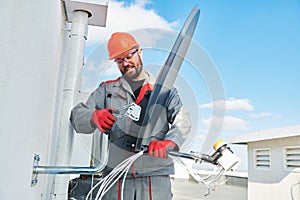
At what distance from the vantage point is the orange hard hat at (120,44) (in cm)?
109

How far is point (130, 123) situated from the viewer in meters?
1.15

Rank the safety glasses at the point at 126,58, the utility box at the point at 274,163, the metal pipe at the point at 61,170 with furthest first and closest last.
A: the utility box at the point at 274,163
the safety glasses at the point at 126,58
the metal pipe at the point at 61,170

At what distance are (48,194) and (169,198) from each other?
0.68 m

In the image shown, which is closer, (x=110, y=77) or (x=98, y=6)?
(x=110, y=77)

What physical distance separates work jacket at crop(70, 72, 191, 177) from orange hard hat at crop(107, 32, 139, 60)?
142mm

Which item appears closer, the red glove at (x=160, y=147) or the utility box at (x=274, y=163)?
the red glove at (x=160, y=147)

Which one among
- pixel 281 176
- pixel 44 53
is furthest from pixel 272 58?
pixel 44 53

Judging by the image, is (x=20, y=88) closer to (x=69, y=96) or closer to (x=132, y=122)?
(x=132, y=122)

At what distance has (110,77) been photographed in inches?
47.0

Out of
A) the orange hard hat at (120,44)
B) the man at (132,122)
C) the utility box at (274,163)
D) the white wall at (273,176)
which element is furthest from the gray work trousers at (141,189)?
the white wall at (273,176)

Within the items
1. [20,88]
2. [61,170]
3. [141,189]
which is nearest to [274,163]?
[141,189]

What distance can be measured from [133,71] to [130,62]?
1.6 inches

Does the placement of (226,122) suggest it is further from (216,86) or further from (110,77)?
(110,77)

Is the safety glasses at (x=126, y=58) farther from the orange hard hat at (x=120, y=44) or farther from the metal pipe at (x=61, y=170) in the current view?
the metal pipe at (x=61, y=170)
